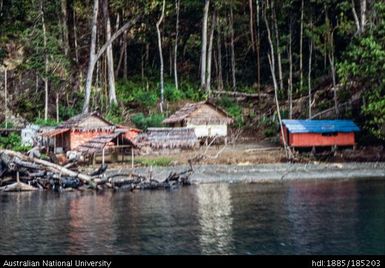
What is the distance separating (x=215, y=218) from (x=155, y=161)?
16.0 metres

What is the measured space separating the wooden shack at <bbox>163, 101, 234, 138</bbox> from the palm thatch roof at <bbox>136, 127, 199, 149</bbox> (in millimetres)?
4198

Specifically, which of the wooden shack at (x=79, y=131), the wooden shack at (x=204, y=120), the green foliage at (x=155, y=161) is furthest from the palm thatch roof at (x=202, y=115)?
the green foliage at (x=155, y=161)

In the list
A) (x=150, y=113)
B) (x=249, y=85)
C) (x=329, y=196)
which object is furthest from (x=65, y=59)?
(x=329, y=196)

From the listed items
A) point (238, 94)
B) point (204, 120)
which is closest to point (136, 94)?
point (238, 94)

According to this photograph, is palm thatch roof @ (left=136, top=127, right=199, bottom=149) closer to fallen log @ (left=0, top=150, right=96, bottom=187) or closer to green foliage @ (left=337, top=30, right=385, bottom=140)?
fallen log @ (left=0, top=150, right=96, bottom=187)

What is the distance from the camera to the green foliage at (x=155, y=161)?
38625 millimetres

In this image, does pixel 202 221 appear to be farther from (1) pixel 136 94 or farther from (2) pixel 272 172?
(1) pixel 136 94

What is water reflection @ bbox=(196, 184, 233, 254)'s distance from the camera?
1872 centimetres

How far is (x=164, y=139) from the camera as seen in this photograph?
4275 cm

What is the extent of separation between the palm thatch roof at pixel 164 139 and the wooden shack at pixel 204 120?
165 inches

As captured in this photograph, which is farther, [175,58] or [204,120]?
[175,58]

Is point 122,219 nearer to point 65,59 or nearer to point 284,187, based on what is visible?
point 284,187

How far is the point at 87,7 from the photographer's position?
6356 cm

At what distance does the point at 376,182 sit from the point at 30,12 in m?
34.4
